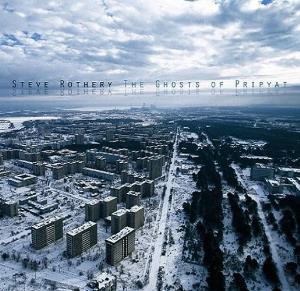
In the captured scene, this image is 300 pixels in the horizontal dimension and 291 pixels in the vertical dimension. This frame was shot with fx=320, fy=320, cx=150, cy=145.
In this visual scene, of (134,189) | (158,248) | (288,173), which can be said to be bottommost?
(158,248)

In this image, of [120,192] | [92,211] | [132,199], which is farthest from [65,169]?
[92,211]

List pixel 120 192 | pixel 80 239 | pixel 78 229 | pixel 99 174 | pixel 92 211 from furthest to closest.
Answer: pixel 99 174 → pixel 120 192 → pixel 92 211 → pixel 78 229 → pixel 80 239

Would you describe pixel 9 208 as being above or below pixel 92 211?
below

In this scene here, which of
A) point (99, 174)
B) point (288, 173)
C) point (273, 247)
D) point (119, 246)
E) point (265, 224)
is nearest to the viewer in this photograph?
point (119, 246)

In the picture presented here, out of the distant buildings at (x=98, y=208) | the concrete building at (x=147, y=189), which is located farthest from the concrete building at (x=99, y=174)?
the distant buildings at (x=98, y=208)

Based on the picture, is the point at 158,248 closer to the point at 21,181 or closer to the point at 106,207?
the point at 106,207

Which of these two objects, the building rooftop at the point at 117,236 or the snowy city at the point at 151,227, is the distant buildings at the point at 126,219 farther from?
the building rooftop at the point at 117,236
